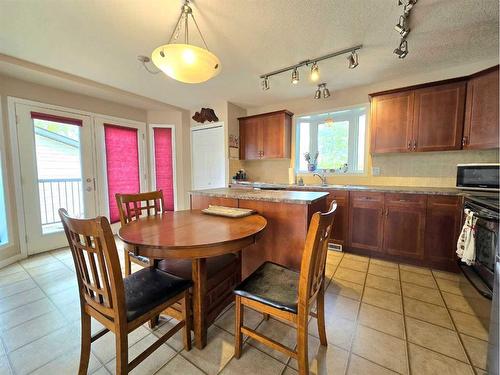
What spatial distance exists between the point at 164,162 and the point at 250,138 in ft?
6.19

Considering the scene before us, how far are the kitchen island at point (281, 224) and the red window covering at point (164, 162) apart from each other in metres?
2.74

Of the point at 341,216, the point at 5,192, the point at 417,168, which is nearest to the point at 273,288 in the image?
the point at 341,216

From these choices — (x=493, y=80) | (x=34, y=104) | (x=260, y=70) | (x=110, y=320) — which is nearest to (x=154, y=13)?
(x=260, y=70)

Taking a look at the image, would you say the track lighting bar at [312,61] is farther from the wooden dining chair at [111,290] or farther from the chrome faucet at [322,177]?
the wooden dining chair at [111,290]

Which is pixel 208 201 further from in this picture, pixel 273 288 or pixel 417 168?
pixel 417 168

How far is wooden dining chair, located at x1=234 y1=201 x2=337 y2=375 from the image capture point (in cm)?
104

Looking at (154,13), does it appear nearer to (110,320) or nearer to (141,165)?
(110,320)

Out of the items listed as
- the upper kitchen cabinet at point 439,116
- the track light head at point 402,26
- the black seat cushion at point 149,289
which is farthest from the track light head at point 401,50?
the black seat cushion at point 149,289

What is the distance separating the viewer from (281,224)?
1.83 m

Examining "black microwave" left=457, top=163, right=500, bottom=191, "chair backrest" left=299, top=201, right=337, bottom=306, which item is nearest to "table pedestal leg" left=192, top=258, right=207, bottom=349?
"chair backrest" left=299, top=201, right=337, bottom=306

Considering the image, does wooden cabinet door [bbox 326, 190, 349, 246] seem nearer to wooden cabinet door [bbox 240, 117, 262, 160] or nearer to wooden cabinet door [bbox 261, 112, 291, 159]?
wooden cabinet door [bbox 261, 112, 291, 159]

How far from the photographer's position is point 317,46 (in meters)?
2.19

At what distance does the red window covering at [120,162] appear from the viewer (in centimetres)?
373

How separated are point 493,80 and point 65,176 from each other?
5.59m
